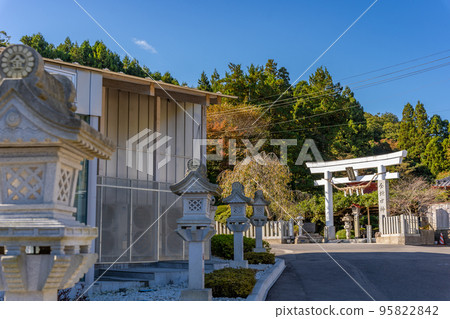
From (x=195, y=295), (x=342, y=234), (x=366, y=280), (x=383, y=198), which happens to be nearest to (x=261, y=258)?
(x=366, y=280)

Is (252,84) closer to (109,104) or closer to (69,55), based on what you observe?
(69,55)

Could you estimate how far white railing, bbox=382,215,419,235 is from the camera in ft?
80.3

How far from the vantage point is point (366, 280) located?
1121cm

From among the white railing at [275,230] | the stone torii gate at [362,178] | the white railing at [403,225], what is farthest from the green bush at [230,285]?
the stone torii gate at [362,178]

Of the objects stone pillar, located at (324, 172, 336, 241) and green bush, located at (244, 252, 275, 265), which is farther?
stone pillar, located at (324, 172, 336, 241)

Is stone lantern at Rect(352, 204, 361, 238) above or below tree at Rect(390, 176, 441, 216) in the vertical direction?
below

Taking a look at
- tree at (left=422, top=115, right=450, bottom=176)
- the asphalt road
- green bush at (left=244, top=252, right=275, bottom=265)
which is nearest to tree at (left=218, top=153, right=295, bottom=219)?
the asphalt road

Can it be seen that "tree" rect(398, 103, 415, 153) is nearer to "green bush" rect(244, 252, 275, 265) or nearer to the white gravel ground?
"green bush" rect(244, 252, 275, 265)

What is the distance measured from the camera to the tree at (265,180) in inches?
1129

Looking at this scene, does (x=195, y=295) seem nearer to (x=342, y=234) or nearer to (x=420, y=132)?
(x=342, y=234)

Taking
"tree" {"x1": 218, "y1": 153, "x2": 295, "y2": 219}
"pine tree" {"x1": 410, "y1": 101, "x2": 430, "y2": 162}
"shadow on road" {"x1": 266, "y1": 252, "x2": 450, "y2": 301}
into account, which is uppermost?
"pine tree" {"x1": 410, "y1": 101, "x2": 430, "y2": 162}

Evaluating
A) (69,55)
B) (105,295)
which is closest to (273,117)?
(69,55)

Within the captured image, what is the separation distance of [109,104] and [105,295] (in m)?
6.02

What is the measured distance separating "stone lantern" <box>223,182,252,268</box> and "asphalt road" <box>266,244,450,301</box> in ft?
4.33
